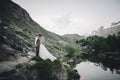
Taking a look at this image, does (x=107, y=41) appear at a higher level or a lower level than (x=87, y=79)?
higher

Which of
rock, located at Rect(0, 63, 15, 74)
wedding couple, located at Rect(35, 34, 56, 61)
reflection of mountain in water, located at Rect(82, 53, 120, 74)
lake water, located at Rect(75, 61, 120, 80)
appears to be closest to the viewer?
rock, located at Rect(0, 63, 15, 74)

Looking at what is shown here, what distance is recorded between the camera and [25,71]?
19578 millimetres

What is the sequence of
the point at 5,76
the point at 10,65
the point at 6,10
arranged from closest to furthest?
1. the point at 5,76
2. the point at 10,65
3. the point at 6,10

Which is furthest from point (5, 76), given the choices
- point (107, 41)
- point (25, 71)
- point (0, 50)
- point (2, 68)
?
point (107, 41)

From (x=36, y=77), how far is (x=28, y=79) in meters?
1.08

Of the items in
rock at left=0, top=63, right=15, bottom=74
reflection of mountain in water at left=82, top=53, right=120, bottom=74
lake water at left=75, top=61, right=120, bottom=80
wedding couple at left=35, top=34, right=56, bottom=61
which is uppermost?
wedding couple at left=35, top=34, right=56, bottom=61

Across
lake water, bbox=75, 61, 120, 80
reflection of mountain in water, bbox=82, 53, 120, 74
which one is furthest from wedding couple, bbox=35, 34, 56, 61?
reflection of mountain in water, bbox=82, 53, 120, 74

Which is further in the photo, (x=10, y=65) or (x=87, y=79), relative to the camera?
(x=87, y=79)

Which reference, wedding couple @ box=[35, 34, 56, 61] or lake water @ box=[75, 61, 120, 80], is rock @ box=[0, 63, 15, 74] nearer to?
wedding couple @ box=[35, 34, 56, 61]

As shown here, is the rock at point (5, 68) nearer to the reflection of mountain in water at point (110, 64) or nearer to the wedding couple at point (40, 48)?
the wedding couple at point (40, 48)

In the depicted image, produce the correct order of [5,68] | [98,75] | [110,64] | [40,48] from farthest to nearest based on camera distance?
[110,64]
[98,75]
[40,48]
[5,68]

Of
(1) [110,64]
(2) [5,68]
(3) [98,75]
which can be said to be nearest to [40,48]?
(2) [5,68]

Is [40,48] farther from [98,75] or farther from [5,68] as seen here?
[98,75]

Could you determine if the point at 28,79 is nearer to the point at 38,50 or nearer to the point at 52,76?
the point at 52,76
